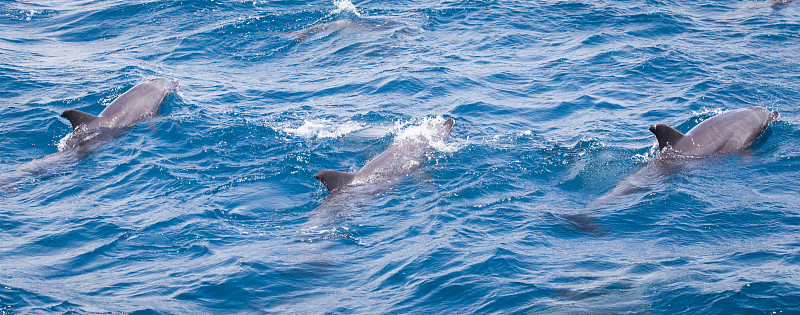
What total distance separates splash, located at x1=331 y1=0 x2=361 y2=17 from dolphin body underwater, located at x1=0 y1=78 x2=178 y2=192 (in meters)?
9.87

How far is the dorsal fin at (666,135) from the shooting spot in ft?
49.3

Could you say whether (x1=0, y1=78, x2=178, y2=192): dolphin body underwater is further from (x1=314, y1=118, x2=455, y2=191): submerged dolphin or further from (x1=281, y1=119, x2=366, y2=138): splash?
(x1=314, y1=118, x2=455, y2=191): submerged dolphin

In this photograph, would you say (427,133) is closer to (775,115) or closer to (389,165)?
(389,165)

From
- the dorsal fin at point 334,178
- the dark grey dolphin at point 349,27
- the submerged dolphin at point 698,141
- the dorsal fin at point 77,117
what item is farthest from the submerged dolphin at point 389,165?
the dark grey dolphin at point 349,27

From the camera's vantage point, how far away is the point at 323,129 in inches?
710

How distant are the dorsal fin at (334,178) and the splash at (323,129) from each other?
3.22 m

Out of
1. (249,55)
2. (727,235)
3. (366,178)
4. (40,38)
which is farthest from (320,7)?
(727,235)

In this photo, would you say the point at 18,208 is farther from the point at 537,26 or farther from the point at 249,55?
the point at 537,26

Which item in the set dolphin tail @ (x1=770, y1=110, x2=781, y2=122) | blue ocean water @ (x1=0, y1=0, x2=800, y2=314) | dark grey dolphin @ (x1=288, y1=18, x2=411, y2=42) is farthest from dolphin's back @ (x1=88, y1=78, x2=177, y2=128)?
dolphin tail @ (x1=770, y1=110, x2=781, y2=122)

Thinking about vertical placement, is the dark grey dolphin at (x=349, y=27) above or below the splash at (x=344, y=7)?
below

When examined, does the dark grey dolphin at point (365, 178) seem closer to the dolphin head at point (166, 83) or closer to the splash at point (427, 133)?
the splash at point (427, 133)

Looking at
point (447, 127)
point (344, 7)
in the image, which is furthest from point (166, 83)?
point (344, 7)

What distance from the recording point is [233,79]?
74.6 ft

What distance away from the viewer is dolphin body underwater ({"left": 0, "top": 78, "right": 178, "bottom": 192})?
641 inches
